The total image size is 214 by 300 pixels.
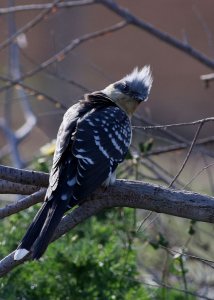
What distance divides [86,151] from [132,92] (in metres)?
0.93

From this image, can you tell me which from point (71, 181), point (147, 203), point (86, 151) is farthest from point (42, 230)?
point (86, 151)

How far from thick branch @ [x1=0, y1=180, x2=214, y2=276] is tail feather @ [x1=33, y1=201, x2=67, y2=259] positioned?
0.12m

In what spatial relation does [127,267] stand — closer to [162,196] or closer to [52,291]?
[52,291]

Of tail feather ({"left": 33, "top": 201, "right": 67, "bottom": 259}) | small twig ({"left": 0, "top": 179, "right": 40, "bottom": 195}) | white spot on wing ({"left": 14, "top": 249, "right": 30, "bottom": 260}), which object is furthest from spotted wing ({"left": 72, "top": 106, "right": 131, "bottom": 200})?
white spot on wing ({"left": 14, "top": 249, "right": 30, "bottom": 260})

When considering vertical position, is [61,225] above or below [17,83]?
below

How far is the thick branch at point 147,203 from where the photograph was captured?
3719 millimetres

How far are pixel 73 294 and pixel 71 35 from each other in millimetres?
9512

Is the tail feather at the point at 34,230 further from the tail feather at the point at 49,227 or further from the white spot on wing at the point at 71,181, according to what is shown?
the white spot on wing at the point at 71,181

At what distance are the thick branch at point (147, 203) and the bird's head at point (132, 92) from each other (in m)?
1.10

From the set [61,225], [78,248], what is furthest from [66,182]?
[78,248]

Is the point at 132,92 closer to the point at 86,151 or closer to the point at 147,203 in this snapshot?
the point at 86,151

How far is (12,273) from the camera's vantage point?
4547 mm

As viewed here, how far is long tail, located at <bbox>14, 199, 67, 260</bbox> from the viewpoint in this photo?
3535mm

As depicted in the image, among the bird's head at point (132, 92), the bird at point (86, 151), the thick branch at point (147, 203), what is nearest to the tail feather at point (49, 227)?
the bird at point (86, 151)
